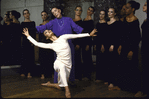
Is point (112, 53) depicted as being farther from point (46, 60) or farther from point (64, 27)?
point (46, 60)

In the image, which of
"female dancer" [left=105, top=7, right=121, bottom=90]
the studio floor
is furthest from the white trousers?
"female dancer" [left=105, top=7, right=121, bottom=90]

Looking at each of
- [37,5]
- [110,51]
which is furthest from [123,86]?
[37,5]

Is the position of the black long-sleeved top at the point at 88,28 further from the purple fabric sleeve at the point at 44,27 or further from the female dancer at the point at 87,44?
the purple fabric sleeve at the point at 44,27

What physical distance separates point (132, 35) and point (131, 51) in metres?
0.32

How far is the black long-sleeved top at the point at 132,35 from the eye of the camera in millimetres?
3003

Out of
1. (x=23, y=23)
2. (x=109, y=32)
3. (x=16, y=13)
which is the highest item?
(x=16, y=13)

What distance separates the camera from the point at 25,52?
14.8ft

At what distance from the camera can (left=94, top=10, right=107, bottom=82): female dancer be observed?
12.3 feet

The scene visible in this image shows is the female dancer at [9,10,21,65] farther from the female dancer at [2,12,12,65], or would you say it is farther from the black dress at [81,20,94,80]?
the black dress at [81,20,94,80]

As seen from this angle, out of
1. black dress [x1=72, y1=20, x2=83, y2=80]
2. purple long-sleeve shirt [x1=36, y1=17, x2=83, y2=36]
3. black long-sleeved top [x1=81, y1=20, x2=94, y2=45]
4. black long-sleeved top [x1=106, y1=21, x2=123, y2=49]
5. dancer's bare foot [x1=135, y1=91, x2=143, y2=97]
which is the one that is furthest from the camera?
black dress [x1=72, y1=20, x2=83, y2=80]

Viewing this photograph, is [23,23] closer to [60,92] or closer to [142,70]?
[60,92]

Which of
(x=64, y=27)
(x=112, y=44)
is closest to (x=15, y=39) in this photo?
(x=64, y=27)

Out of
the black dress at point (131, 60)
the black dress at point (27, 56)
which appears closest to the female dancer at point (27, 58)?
the black dress at point (27, 56)

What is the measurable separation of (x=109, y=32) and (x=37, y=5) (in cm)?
209
